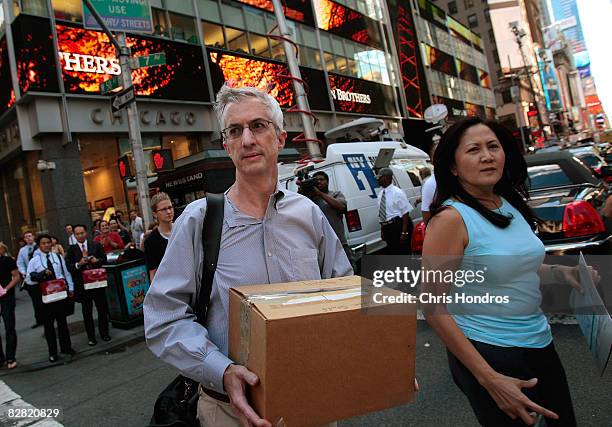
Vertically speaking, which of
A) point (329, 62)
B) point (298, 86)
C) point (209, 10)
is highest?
point (209, 10)

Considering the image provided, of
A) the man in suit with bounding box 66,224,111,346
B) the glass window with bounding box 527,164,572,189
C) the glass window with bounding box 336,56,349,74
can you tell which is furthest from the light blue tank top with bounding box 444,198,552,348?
the glass window with bounding box 336,56,349,74

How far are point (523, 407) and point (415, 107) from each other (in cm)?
3219

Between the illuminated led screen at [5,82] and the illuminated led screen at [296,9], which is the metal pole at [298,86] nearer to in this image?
the illuminated led screen at [5,82]

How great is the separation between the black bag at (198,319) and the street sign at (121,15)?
891 cm

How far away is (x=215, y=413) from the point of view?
1697 mm

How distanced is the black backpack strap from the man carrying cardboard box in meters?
0.02

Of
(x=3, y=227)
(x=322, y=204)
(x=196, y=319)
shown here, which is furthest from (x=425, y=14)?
(x=196, y=319)

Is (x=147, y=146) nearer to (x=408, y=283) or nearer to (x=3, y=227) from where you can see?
(x=3, y=227)

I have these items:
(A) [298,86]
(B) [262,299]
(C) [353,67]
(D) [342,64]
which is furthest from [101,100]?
(B) [262,299]

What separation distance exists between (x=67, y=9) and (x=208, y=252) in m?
16.1

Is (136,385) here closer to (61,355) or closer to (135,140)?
(61,355)

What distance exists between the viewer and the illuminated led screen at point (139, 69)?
46.4ft

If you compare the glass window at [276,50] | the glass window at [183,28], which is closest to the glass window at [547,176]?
the glass window at [183,28]

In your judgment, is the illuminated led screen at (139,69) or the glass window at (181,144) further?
the glass window at (181,144)
